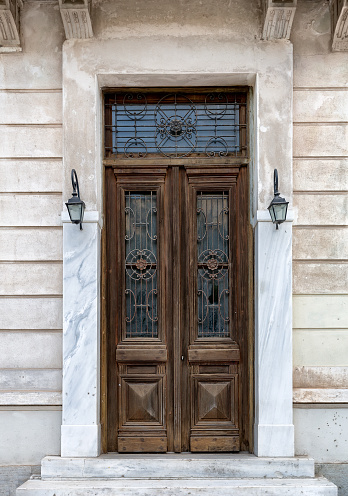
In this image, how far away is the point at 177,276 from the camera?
6809 millimetres

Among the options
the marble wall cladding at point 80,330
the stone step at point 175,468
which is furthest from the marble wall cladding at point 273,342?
the marble wall cladding at point 80,330

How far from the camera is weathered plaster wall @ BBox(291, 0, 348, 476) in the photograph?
21.4ft

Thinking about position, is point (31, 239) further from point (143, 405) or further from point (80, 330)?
point (143, 405)

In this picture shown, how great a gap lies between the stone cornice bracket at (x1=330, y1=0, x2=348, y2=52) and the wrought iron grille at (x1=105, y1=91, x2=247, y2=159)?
1.21m

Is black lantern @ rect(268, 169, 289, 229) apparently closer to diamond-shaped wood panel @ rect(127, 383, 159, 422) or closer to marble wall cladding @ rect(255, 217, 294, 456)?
marble wall cladding @ rect(255, 217, 294, 456)

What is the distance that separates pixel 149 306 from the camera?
6.83m

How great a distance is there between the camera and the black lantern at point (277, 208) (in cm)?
626

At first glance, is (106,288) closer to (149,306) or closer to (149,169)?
(149,306)

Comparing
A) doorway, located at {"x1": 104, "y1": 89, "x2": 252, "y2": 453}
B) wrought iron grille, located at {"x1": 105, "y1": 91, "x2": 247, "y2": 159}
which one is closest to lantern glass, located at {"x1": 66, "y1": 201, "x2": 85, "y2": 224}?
doorway, located at {"x1": 104, "y1": 89, "x2": 252, "y2": 453}

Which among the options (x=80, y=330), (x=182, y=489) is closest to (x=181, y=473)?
(x=182, y=489)

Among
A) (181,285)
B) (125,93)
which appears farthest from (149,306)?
(125,93)

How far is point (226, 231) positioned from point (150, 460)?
2.69 m

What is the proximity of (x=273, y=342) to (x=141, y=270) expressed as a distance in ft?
5.62

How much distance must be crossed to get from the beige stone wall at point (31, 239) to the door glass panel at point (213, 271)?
5.35ft
